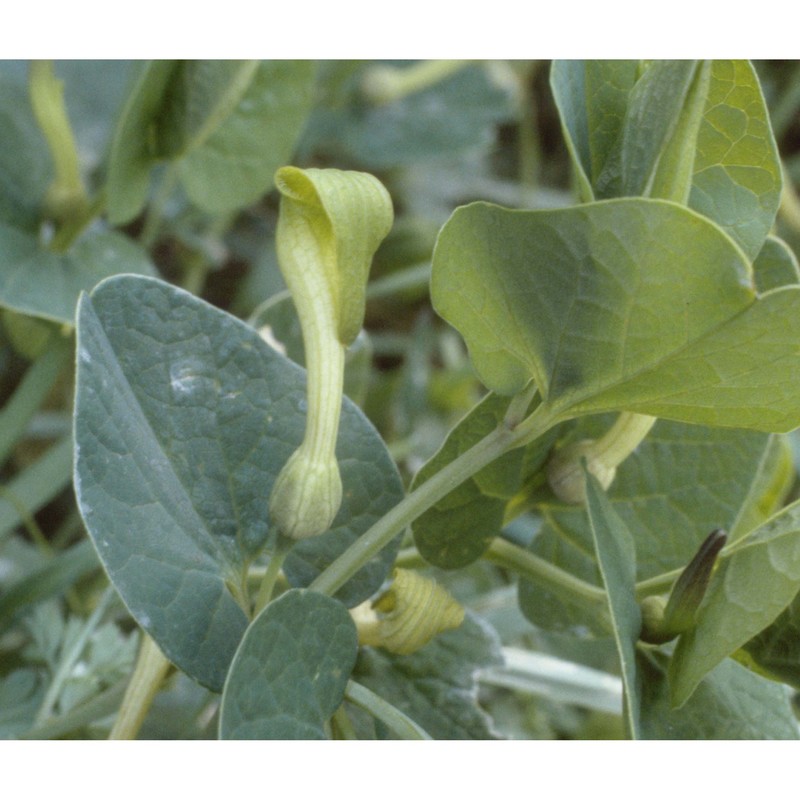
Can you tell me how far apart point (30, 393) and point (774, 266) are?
41 cm

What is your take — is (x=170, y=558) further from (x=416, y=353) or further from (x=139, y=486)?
(x=416, y=353)

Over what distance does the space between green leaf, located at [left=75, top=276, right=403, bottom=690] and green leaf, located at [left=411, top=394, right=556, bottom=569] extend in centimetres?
2

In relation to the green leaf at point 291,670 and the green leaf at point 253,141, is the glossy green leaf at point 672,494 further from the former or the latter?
the green leaf at point 253,141

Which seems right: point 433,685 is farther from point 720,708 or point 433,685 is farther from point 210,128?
point 210,128

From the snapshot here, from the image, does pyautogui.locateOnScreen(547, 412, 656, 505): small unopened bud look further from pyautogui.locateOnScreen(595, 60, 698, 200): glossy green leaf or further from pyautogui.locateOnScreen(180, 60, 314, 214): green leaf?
pyautogui.locateOnScreen(180, 60, 314, 214): green leaf

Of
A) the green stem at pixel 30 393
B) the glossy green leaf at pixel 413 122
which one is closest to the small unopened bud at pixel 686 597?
the green stem at pixel 30 393

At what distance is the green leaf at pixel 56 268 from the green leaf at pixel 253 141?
0.07 meters

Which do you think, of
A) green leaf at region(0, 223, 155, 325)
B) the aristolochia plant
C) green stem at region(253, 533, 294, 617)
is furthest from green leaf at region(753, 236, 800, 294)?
green leaf at region(0, 223, 155, 325)

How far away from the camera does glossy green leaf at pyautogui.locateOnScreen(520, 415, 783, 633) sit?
17.3 inches

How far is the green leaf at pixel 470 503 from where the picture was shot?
37cm

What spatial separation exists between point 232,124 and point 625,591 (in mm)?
425

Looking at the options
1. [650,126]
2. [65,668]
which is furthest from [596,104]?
[65,668]

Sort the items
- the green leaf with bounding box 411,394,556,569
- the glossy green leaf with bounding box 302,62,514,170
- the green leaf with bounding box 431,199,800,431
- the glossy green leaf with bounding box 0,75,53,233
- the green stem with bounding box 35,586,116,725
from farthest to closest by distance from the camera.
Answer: the glossy green leaf with bounding box 302,62,514,170 < the glossy green leaf with bounding box 0,75,53,233 < the green stem with bounding box 35,586,116,725 < the green leaf with bounding box 411,394,556,569 < the green leaf with bounding box 431,199,800,431

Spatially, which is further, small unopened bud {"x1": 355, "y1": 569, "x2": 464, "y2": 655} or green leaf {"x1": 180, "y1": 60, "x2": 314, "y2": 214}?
green leaf {"x1": 180, "y1": 60, "x2": 314, "y2": 214}
